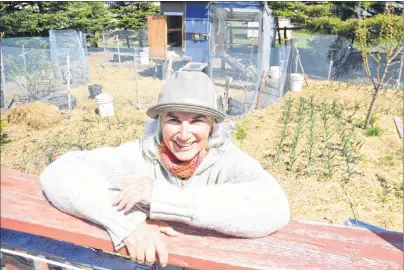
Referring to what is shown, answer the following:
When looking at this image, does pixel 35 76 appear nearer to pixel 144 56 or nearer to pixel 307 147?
pixel 144 56

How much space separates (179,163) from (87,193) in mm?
444

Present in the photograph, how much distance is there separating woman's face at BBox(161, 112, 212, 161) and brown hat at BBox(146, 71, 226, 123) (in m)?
0.03

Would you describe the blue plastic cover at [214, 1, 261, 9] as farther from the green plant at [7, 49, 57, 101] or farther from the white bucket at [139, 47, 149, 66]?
the green plant at [7, 49, 57, 101]

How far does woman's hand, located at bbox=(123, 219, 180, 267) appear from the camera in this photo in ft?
2.62

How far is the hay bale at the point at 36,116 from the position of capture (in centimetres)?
757

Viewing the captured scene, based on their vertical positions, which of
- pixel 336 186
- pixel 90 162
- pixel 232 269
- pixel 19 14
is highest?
pixel 19 14

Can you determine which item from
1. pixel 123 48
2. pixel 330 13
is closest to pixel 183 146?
pixel 330 13

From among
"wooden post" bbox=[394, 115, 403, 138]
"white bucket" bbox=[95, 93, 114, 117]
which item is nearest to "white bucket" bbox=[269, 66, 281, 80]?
"wooden post" bbox=[394, 115, 403, 138]

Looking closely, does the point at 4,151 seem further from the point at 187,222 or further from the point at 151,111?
the point at 187,222

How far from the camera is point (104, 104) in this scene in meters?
8.32

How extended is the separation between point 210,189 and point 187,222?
0.29ft

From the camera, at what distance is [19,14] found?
531 inches

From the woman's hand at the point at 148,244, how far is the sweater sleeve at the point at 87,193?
0.02m

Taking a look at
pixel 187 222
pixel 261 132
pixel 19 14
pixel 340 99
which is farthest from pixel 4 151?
pixel 19 14
